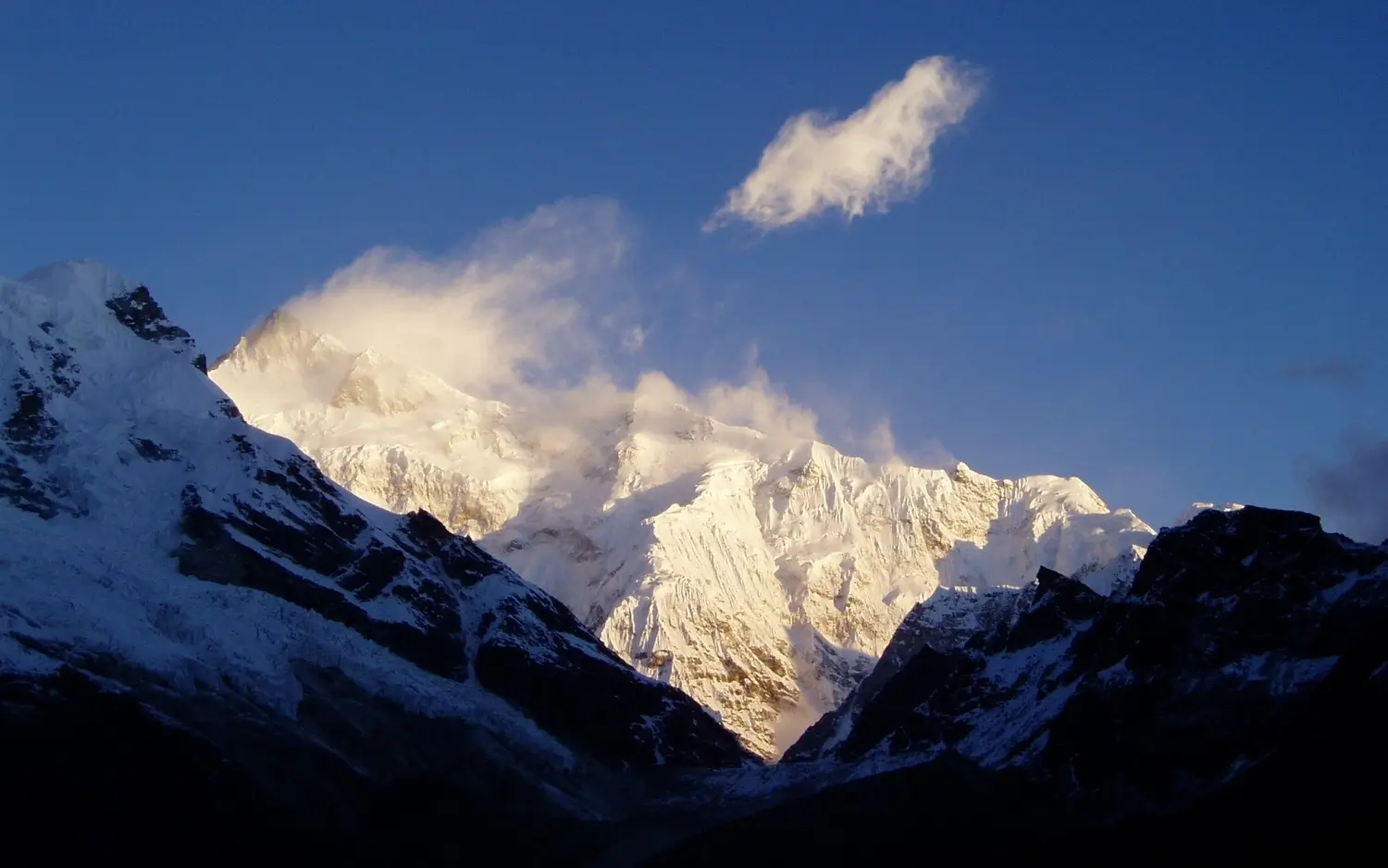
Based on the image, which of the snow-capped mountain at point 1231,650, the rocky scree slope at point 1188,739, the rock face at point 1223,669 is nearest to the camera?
the rocky scree slope at point 1188,739

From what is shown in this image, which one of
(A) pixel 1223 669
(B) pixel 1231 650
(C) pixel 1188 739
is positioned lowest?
(C) pixel 1188 739

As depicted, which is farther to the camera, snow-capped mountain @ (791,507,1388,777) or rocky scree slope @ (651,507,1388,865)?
snow-capped mountain @ (791,507,1388,777)

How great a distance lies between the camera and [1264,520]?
197875 mm

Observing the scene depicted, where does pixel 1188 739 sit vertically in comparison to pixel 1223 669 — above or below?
below

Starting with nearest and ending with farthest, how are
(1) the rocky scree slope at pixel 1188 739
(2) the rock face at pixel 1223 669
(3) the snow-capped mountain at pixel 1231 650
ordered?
(1) the rocky scree slope at pixel 1188 739 < (2) the rock face at pixel 1223 669 < (3) the snow-capped mountain at pixel 1231 650

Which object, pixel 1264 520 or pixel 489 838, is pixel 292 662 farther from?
pixel 1264 520

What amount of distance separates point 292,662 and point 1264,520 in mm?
105158

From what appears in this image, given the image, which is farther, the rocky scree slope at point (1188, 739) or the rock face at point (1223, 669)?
the rock face at point (1223, 669)

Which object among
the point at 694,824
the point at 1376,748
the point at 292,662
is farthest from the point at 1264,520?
the point at 292,662

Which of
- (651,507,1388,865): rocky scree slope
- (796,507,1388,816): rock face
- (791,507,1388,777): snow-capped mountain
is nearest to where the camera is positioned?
(651,507,1388,865): rocky scree slope

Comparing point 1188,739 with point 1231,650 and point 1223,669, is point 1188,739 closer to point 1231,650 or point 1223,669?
point 1223,669

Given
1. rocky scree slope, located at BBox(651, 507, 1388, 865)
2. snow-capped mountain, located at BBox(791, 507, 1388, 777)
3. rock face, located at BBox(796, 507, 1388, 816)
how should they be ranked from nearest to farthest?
1. rocky scree slope, located at BBox(651, 507, 1388, 865)
2. rock face, located at BBox(796, 507, 1388, 816)
3. snow-capped mountain, located at BBox(791, 507, 1388, 777)

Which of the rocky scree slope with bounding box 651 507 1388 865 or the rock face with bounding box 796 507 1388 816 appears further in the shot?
the rock face with bounding box 796 507 1388 816

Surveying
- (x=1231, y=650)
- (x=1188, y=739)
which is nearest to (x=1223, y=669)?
(x=1231, y=650)
